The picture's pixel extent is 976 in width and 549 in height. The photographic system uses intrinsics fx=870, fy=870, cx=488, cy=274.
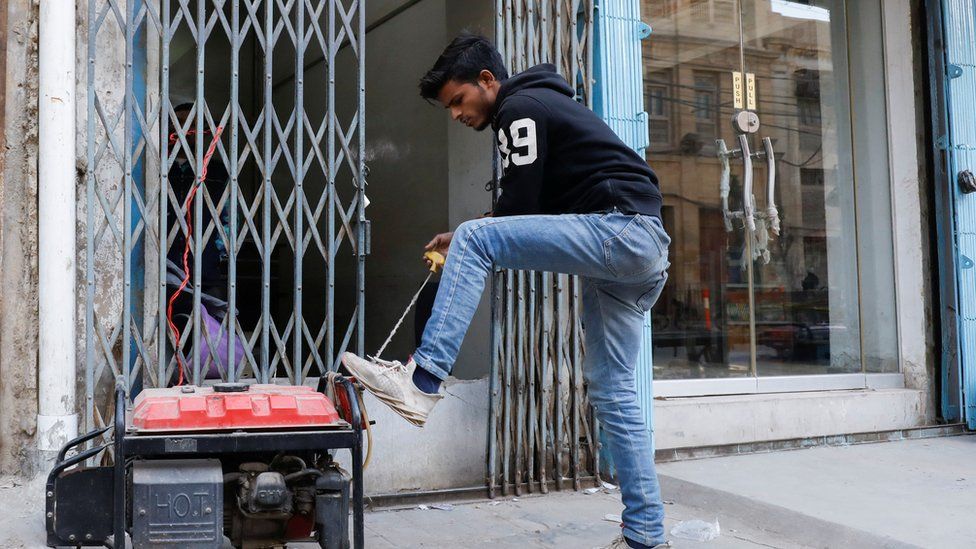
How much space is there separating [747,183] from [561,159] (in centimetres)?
331

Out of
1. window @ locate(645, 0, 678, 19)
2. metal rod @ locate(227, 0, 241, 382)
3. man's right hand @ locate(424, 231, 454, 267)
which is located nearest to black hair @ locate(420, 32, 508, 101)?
man's right hand @ locate(424, 231, 454, 267)

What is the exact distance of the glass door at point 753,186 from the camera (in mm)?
5867

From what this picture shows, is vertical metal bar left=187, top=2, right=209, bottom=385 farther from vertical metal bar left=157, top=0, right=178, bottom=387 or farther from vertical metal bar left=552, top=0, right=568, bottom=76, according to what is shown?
vertical metal bar left=552, top=0, right=568, bottom=76

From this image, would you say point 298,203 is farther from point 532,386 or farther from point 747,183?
point 747,183

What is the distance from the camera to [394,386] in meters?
2.76

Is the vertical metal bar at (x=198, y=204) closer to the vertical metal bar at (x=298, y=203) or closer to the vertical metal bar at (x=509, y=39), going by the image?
the vertical metal bar at (x=298, y=203)

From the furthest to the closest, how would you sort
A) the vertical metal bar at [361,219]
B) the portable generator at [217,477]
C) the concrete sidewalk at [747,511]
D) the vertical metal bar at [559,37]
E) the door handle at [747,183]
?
the door handle at [747,183] → the vertical metal bar at [559,37] → the vertical metal bar at [361,219] → the concrete sidewalk at [747,511] → the portable generator at [217,477]

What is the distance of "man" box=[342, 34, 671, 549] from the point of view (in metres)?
2.85

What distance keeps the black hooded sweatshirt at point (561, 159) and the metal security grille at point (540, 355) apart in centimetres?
132

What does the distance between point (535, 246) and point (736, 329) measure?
137 inches

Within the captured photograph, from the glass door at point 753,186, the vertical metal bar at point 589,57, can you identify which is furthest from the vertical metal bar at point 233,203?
the glass door at point 753,186

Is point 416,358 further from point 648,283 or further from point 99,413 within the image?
point 99,413

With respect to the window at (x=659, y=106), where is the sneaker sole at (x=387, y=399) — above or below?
below

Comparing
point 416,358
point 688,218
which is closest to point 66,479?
point 416,358
